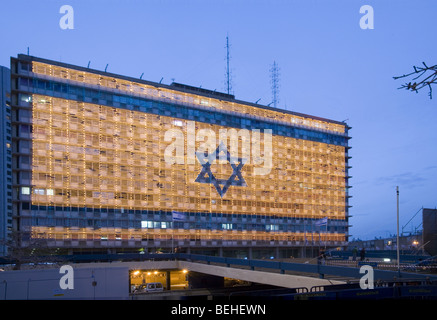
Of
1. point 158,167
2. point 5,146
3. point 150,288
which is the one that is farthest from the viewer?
point 5,146

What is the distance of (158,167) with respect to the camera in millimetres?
86312

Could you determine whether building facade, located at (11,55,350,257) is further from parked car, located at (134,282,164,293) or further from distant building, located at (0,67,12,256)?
distant building, located at (0,67,12,256)

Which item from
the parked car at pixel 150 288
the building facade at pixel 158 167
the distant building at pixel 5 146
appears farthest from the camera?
the distant building at pixel 5 146

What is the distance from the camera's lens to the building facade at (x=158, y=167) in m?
74.2

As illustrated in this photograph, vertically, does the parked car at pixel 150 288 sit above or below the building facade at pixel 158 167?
below

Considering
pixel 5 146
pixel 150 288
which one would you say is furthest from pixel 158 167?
pixel 5 146

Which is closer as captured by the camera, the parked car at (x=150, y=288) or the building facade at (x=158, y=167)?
the parked car at (x=150, y=288)

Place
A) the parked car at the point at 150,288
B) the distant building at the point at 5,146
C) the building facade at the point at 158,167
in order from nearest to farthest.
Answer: the parked car at the point at 150,288, the building facade at the point at 158,167, the distant building at the point at 5,146

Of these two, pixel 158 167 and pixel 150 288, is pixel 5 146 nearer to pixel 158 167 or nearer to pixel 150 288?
pixel 158 167

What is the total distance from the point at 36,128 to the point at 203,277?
124 ft

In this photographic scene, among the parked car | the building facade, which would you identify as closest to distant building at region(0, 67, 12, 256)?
the building facade

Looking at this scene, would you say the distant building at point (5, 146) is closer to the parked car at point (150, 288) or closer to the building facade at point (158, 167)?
the building facade at point (158, 167)

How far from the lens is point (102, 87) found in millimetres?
81000

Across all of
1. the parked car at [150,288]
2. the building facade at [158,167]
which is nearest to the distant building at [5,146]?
the building facade at [158,167]
